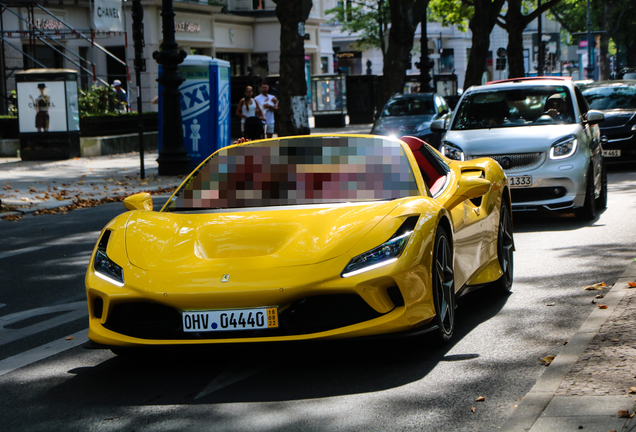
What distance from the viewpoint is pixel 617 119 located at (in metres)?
17.7

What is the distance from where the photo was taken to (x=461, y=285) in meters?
6.01

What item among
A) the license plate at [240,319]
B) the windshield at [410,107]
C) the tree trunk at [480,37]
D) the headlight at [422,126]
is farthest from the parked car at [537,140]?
the tree trunk at [480,37]

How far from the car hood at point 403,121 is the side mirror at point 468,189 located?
624 inches

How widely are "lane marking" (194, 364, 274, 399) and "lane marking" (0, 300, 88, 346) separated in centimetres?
182

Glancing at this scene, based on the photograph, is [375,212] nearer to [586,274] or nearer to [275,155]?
[275,155]

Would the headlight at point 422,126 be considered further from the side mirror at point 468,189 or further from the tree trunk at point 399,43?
the side mirror at point 468,189

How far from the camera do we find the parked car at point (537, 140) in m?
10.9

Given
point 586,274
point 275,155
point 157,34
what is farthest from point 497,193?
point 157,34

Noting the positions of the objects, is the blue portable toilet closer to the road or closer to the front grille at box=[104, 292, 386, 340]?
the road

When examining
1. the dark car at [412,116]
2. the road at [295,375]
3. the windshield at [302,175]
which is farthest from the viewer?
the dark car at [412,116]

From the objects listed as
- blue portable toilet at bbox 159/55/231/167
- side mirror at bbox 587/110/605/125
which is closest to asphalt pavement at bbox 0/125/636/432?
side mirror at bbox 587/110/605/125

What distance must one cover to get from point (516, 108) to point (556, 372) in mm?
7817

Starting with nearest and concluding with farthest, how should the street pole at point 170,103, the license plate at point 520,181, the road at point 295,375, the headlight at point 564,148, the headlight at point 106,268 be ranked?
the road at point 295,375 → the headlight at point 106,268 → the license plate at point 520,181 → the headlight at point 564,148 → the street pole at point 170,103

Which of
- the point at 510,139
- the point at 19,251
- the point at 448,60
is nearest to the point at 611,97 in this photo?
the point at 510,139
